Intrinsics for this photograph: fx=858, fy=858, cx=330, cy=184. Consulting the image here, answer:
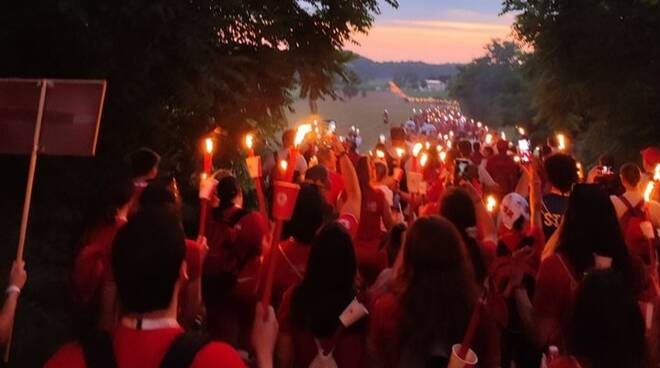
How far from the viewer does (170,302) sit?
2.81m

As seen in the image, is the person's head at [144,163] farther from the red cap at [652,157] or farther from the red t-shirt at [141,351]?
the red cap at [652,157]

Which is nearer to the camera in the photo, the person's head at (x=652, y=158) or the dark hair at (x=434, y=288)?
the dark hair at (x=434, y=288)

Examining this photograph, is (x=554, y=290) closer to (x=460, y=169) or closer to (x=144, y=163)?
(x=144, y=163)

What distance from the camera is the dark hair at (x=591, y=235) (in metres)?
4.68

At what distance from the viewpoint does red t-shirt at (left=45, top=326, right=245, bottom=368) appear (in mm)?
2652

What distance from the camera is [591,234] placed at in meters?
4.69

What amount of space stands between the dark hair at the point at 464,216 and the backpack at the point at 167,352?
8.97ft

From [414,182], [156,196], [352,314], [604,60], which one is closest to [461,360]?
[352,314]

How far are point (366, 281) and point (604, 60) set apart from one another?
14635 mm

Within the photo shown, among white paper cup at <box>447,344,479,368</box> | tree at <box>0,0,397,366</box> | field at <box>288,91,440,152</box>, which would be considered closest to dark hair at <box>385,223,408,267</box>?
white paper cup at <box>447,344,479,368</box>

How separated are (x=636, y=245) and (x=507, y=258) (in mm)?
1404

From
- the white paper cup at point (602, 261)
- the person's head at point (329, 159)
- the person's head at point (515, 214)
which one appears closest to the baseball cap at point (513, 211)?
the person's head at point (515, 214)

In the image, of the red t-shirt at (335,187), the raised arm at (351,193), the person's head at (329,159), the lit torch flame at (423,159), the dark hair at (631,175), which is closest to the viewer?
the raised arm at (351,193)

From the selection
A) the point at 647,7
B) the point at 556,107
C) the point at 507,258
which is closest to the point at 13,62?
the point at 507,258
